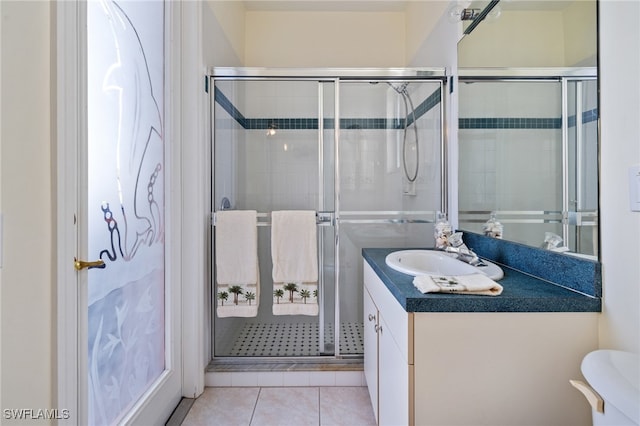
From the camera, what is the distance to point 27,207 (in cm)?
76

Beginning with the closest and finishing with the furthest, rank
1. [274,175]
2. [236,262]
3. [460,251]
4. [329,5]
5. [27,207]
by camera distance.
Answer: [27,207] < [460,251] < [236,262] < [274,175] < [329,5]

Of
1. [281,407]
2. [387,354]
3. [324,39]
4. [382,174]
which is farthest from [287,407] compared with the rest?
[324,39]

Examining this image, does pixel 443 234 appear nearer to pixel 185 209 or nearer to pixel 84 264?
pixel 185 209

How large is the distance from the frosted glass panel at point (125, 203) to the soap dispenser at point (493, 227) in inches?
65.8

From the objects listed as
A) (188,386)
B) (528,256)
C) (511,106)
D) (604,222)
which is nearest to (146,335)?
(188,386)

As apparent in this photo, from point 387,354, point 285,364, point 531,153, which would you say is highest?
point 531,153

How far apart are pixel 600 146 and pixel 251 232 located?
163 centimetres

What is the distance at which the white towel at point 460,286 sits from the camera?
924 mm

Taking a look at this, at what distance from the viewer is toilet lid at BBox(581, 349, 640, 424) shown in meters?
0.54

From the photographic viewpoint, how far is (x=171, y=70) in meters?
1.60

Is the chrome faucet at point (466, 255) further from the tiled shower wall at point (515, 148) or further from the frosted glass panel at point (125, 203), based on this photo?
the frosted glass panel at point (125, 203)

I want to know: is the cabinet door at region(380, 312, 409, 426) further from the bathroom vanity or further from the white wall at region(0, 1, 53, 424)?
the white wall at region(0, 1, 53, 424)

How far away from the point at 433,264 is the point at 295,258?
2.70ft

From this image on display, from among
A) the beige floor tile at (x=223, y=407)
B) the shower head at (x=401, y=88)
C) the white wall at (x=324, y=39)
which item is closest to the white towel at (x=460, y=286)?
the beige floor tile at (x=223, y=407)
